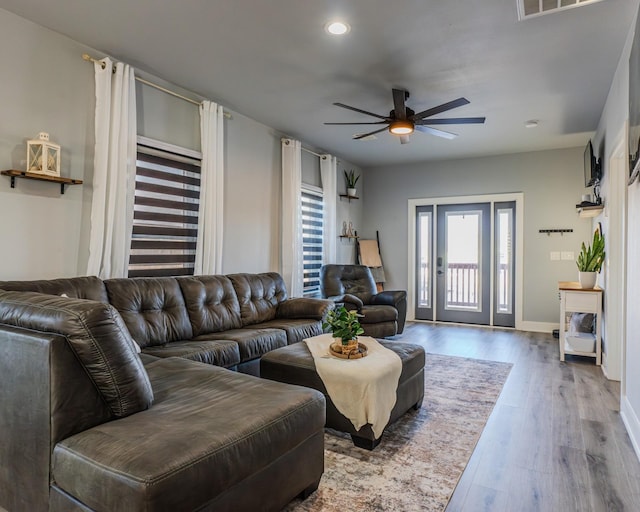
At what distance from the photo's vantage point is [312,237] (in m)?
5.76

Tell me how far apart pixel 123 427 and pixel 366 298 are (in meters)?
4.45

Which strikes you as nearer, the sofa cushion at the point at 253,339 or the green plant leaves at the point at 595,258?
the sofa cushion at the point at 253,339

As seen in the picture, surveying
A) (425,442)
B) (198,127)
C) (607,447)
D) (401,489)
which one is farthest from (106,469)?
(198,127)

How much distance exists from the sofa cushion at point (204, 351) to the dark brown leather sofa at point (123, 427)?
24.8 inches

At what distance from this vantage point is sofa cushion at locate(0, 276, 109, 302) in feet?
7.72

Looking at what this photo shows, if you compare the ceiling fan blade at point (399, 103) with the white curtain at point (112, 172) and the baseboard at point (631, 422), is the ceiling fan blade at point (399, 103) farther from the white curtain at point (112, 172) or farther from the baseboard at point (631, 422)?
the baseboard at point (631, 422)

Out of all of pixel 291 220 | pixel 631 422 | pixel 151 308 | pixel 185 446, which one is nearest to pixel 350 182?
pixel 291 220

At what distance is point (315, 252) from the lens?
584 cm

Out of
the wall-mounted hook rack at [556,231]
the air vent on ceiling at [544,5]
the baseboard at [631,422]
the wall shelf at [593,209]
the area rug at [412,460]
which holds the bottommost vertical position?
the area rug at [412,460]

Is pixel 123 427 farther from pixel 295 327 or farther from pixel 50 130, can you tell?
pixel 50 130

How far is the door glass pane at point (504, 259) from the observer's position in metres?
6.25

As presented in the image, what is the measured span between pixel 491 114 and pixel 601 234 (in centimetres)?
186

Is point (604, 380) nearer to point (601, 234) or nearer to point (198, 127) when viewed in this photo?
point (601, 234)

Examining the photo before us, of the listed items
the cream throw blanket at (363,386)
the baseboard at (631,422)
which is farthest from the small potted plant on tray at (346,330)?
the baseboard at (631,422)
